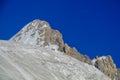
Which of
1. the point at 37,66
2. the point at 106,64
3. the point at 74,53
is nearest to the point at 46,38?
the point at 106,64

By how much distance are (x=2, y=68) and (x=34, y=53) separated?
1607cm

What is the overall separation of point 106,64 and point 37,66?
9774cm

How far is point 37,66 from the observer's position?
6378 centimetres

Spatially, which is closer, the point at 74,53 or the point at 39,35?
the point at 74,53

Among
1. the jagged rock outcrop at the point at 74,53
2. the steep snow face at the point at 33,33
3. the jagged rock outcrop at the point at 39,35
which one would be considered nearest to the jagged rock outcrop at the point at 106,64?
the jagged rock outcrop at the point at 39,35

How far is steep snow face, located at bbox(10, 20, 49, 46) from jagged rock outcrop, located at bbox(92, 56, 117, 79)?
26.1 meters

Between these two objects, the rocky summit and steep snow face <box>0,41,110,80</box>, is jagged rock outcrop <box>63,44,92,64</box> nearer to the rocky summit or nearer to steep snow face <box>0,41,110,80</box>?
the rocky summit

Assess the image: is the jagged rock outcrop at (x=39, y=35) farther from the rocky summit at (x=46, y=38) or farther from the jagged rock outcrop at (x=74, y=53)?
the jagged rock outcrop at (x=74, y=53)

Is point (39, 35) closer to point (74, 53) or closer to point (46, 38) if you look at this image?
point (46, 38)

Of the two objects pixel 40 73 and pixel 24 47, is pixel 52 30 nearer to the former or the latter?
pixel 24 47

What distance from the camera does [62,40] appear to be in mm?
151750

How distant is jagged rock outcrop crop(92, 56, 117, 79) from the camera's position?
15512cm

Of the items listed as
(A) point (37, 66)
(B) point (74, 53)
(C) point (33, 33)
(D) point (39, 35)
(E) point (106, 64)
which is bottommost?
(A) point (37, 66)

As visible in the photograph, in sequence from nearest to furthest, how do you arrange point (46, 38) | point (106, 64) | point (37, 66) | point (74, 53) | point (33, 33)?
point (37, 66)
point (74, 53)
point (46, 38)
point (106, 64)
point (33, 33)
